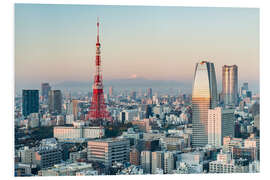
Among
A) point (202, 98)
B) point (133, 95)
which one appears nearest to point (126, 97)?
point (133, 95)

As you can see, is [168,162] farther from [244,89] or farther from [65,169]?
[244,89]

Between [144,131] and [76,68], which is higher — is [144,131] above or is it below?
below

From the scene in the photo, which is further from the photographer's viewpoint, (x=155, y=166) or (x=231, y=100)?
(x=231, y=100)

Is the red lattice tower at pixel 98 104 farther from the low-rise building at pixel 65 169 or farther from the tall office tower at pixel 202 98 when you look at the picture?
the tall office tower at pixel 202 98

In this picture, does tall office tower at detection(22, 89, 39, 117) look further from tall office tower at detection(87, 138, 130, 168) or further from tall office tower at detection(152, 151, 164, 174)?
tall office tower at detection(152, 151, 164, 174)

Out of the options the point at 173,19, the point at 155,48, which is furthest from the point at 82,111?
the point at 173,19

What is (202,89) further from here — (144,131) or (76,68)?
(76,68)
